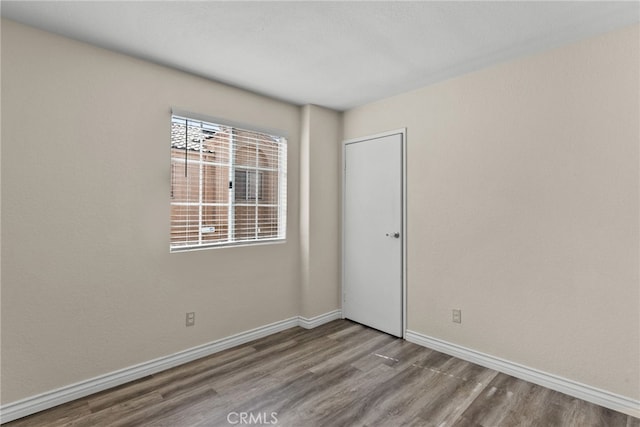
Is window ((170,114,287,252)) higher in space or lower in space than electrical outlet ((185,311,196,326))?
higher

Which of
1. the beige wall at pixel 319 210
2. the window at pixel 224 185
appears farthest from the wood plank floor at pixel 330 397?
the window at pixel 224 185

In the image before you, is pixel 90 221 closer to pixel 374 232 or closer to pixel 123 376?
pixel 123 376

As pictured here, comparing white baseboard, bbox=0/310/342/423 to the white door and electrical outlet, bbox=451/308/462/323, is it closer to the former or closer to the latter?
the white door

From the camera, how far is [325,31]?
2.06m

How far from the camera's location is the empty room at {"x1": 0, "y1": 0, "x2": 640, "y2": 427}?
198 cm

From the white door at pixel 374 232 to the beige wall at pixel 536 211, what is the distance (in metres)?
0.16

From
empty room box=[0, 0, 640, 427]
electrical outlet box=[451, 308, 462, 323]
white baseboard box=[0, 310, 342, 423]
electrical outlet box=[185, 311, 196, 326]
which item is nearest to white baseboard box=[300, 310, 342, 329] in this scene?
white baseboard box=[0, 310, 342, 423]

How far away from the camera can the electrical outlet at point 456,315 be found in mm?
2787

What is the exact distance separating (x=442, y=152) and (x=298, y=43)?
5.11ft

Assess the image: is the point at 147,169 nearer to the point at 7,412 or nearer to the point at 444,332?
the point at 7,412

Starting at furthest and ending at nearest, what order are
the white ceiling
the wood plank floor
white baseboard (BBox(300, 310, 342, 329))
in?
1. white baseboard (BBox(300, 310, 342, 329))
2. the wood plank floor
3. the white ceiling

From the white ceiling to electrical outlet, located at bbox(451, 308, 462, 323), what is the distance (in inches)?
80.2

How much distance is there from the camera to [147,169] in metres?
2.50

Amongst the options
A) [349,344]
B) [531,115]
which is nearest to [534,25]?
[531,115]
